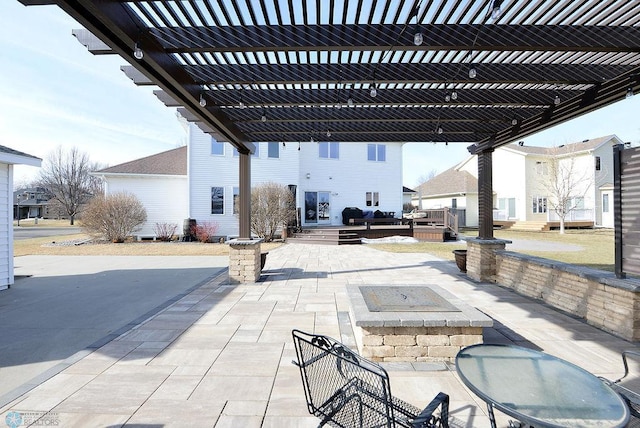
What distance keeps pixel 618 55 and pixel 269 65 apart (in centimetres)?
471

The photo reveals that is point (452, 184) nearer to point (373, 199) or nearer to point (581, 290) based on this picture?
→ point (373, 199)

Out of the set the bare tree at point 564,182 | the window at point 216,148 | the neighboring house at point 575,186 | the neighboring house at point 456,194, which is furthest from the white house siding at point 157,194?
the bare tree at point 564,182

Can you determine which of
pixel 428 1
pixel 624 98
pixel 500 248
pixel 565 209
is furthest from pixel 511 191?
pixel 428 1

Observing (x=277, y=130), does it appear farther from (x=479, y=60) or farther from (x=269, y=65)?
(x=479, y=60)

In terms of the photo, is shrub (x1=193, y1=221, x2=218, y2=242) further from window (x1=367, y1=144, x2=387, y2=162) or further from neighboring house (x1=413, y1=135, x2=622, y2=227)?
neighboring house (x1=413, y1=135, x2=622, y2=227)

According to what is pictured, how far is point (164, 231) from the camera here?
1658 centimetres

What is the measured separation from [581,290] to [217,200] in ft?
51.1

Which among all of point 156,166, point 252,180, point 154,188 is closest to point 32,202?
point 156,166

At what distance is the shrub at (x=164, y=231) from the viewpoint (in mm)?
16500

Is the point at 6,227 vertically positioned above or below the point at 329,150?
below

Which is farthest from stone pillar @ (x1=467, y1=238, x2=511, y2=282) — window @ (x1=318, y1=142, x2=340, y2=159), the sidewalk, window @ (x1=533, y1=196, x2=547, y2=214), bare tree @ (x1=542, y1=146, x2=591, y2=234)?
window @ (x1=533, y1=196, x2=547, y2=214)

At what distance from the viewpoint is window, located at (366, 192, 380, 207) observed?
1957 centimetres

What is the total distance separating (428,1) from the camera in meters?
3.09

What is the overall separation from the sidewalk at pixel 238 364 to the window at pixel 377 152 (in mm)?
14281
